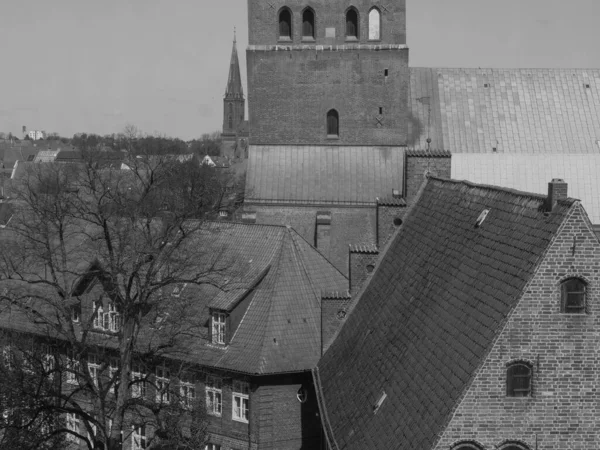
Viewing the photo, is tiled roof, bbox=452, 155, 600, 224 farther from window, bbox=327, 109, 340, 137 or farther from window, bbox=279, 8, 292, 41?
window, bbox=279, 8, 292, 41

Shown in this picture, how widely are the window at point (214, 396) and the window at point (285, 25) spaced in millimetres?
17180

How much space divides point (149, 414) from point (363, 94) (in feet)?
57.2

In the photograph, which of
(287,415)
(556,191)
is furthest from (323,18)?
(556,191)

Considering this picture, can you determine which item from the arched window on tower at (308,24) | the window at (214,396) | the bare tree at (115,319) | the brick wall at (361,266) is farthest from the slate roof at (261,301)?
the arched window on tower at (308,24)

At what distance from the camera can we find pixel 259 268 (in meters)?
28.2

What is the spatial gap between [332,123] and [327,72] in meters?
2.23

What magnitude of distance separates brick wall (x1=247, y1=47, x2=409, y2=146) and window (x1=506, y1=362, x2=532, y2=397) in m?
27.9

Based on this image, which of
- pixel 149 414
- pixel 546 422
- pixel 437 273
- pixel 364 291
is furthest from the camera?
pixel 149 414

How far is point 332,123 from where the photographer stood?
3928cm

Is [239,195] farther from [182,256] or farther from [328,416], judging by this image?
[328,416]

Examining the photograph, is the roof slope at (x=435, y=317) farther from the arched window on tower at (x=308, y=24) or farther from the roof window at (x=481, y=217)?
the arched window on tower at (x=308, y=24)

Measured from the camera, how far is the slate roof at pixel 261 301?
2597cm

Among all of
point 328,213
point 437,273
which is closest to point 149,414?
point 328,213

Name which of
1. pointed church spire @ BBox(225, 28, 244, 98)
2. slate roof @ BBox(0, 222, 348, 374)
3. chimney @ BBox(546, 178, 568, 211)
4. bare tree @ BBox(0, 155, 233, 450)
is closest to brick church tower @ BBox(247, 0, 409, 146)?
bare tree @ BBox(0, 155, 233, 450)
